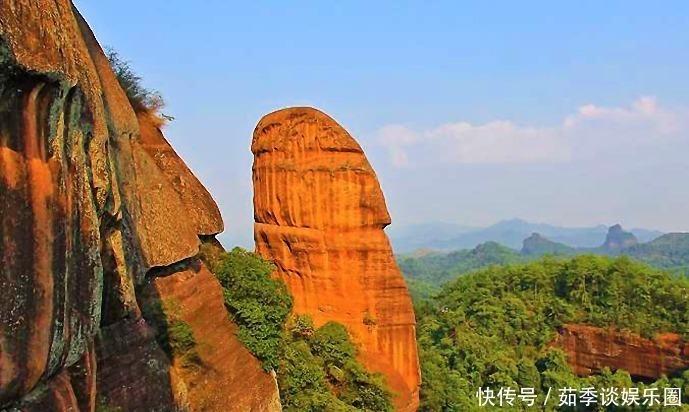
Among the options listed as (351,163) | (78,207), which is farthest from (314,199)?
(78,207)

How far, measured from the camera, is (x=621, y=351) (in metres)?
33.3

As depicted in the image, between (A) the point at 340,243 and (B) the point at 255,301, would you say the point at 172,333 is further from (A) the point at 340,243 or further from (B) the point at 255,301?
(A) the point at 340,243

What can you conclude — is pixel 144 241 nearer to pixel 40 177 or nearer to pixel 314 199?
pixel 40 177

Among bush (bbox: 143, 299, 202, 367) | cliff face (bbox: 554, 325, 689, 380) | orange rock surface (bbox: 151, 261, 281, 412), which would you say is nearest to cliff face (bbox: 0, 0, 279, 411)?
bush (bbox: 143, 299, 202, 367)

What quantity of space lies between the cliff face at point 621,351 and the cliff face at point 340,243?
19.3m

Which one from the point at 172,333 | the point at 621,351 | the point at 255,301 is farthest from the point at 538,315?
the point at 172,333

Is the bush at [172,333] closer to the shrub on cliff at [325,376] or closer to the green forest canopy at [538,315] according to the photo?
the shrub on cliff at [325,376]

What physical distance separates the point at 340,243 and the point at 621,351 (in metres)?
22.5

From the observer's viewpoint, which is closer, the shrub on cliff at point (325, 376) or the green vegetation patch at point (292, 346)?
the green vegetation patch at point (292, 346)

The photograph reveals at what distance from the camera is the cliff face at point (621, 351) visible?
31.8 m

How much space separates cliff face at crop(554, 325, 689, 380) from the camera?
31.8 meters

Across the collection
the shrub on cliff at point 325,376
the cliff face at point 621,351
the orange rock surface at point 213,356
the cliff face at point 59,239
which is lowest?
the cliff face at point 621,351

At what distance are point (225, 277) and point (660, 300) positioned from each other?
28843 millimetres

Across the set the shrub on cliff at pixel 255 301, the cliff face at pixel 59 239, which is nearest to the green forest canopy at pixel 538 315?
the shrub on cliff at pixel 255 301
